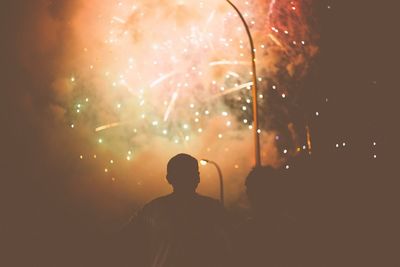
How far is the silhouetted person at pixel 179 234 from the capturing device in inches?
143

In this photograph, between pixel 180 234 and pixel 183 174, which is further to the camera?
pixel 183 174

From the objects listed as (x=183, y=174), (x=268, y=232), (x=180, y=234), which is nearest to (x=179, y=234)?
(x=180, y=234)

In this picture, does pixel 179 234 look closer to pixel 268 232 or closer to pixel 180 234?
pixel 180 234

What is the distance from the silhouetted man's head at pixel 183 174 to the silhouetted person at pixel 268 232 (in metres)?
0.50

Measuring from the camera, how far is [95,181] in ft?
128

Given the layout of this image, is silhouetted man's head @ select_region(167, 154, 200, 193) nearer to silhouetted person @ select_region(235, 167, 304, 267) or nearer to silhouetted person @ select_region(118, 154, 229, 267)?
silhouetted person @ select_region(118, 154, 229, 267)

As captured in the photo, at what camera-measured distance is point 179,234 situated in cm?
369

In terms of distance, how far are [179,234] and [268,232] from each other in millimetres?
689

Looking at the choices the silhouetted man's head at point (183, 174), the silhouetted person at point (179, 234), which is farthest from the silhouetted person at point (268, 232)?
the silhouetted man's head at point (183, 174)

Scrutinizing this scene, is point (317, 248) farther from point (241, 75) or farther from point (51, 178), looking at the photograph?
point (51, 178)

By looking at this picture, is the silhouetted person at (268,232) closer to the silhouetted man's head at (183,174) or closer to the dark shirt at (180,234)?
the dark shirt at (180,234)

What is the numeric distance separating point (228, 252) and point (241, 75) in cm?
1579

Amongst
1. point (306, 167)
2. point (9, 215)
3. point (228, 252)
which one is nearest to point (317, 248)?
point (228, 252)

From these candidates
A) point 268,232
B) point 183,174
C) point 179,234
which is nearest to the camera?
point 179,234
